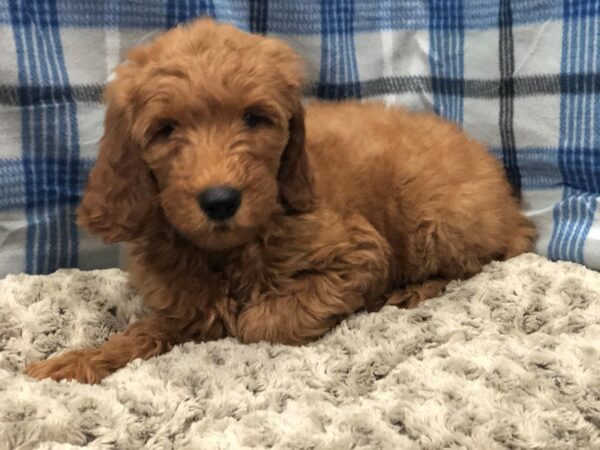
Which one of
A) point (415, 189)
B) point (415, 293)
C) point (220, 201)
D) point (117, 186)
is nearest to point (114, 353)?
point (117, 186)

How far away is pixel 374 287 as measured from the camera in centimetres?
214

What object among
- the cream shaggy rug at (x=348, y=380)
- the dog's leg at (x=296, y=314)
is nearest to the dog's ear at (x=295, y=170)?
the dog's leg at (x=296, y=314)

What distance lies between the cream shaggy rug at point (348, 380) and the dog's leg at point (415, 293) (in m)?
0.09

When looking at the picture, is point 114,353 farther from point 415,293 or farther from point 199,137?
point 415,293

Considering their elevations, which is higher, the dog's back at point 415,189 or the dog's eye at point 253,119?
the dog's eye at point 253,119

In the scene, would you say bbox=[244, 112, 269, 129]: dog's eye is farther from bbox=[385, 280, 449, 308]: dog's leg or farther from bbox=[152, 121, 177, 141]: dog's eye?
bbox=[385, 280, 449, 308]: dog's leg

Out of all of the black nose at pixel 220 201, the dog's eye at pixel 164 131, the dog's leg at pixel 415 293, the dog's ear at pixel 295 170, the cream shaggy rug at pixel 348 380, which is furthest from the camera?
the dog's leg at pixel 415 293

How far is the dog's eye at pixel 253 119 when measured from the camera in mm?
1825

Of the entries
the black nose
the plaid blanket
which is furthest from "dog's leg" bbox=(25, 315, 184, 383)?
the plaid blanket

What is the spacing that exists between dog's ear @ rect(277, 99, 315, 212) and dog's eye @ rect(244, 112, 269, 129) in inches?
4.4

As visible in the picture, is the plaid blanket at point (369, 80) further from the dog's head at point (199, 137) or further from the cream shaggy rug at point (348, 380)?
the dog's head at point (199, 137)

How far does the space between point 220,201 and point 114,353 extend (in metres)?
0.51

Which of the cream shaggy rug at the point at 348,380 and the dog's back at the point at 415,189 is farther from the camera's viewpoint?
the dog's back at the point at 415,189

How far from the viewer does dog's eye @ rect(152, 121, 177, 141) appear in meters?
1.80
